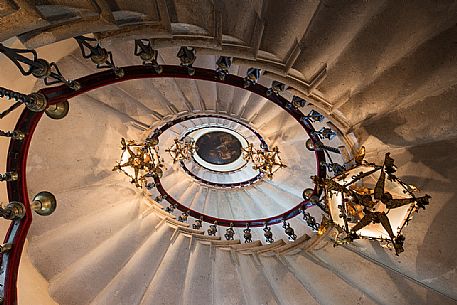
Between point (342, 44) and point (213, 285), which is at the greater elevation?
point (342, 44)

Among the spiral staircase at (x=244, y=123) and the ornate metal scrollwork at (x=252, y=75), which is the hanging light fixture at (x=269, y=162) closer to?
the spiral staircase at (x=244, y=123)

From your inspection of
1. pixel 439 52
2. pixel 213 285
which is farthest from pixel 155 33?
pixel 213 285

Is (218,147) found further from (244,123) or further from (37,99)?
(37,99)

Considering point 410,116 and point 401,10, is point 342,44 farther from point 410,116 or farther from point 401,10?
point 410,116

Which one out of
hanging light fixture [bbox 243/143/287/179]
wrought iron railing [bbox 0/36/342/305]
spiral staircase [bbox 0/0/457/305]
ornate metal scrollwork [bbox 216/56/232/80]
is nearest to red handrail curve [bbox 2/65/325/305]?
wrought iron railing [bbox 0/36/342/305]

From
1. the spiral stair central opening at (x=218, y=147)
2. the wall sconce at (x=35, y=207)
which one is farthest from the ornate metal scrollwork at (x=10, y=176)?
the spiral stair central opening at (x=218, y=147)

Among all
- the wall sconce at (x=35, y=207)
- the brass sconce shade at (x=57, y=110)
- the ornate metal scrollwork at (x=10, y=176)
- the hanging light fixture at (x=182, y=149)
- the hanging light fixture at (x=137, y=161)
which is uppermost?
the hanging light fixture at (x=182, y=149)

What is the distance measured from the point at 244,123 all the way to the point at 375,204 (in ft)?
11.8

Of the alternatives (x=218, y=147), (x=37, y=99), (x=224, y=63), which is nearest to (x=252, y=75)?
(x=224, y=63)

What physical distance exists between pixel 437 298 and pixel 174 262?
3.46 m

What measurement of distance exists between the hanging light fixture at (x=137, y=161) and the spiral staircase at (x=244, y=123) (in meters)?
0.23

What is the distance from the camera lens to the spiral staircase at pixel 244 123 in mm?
2225

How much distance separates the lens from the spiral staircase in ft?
7.30

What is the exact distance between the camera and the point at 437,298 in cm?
363
